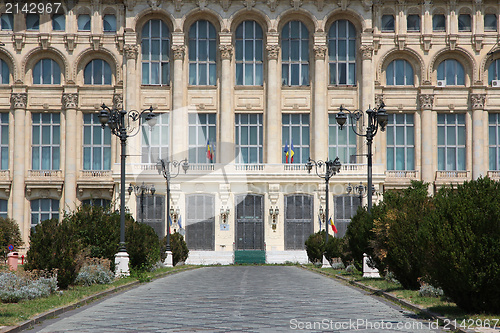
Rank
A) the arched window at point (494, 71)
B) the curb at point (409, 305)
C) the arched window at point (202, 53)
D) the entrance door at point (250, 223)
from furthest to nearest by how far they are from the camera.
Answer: the arched window at point (494, 71) < the arched window at point (202, 53) < the entrance door at point (250, 223) < the curb at point (409, 305)

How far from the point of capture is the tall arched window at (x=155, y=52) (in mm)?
68750

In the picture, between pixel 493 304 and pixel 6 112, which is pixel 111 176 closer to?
pixel 6 112

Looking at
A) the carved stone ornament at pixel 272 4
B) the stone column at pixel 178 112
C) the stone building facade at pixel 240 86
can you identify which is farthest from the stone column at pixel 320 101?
the stone column at pixel 178 112

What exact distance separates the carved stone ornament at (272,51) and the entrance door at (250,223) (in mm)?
12692

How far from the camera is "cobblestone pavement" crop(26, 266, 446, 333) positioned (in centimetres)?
1373

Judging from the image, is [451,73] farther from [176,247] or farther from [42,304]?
[42,304]

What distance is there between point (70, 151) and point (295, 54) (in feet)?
72.6

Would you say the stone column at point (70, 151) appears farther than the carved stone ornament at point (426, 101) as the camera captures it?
No

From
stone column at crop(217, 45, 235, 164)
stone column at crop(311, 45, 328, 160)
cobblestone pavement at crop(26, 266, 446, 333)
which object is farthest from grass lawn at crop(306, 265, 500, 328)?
stone column at crop(217, 45, 235, 164)

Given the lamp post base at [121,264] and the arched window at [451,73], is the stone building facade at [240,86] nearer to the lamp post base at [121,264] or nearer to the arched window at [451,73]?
the arched window at [451,73]

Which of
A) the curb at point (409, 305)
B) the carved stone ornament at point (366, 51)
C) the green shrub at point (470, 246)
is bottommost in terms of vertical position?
the curb at point (409, 305)

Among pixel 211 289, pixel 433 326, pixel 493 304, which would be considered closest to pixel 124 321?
pixel 433 326

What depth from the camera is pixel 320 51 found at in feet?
221

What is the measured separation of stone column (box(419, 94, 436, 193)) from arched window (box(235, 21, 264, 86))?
15.1 metres
